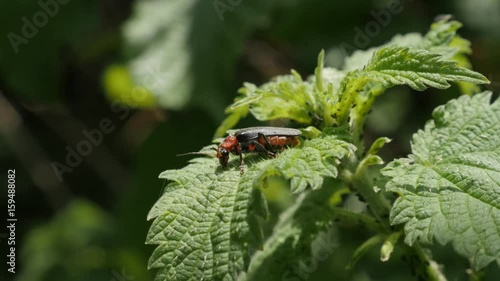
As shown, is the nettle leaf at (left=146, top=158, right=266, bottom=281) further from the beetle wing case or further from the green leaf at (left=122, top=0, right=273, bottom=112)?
the green leaf at (left=122, top=0, right=273, bottom=112)

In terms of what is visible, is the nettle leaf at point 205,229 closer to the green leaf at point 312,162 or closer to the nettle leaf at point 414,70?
the green leaf at point 312,162

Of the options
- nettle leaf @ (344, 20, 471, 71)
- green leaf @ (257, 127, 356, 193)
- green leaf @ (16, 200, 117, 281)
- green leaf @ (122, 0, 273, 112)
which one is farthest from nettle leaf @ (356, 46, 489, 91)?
green leaf @ (16, 200, 117, 281)

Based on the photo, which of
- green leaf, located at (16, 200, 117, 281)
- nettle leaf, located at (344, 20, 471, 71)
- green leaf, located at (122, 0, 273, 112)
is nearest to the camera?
nettle leaf, located at (344, 20, 471, 71)

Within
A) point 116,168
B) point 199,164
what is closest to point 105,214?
point 116,168

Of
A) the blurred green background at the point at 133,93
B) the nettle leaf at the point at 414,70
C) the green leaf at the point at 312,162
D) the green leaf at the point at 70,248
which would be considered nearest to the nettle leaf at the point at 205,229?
the green leaf at the point at 312,162

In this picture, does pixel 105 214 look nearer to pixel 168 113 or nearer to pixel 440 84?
pixel 168 113

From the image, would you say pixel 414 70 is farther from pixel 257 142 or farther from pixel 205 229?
pixel 205 229

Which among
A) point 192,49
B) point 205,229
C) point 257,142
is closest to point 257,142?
point 257,142
